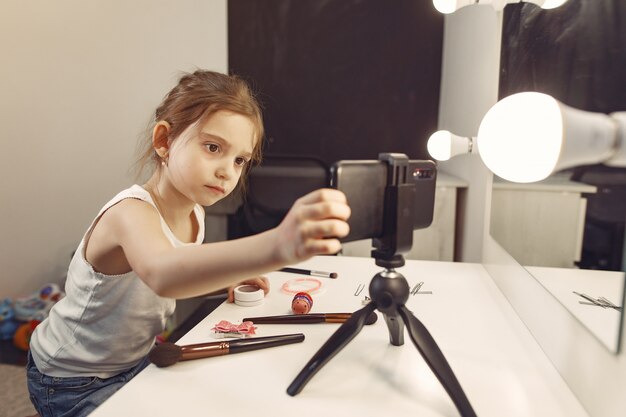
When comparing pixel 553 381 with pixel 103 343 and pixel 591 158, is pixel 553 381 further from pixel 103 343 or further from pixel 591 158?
pixel 103 343

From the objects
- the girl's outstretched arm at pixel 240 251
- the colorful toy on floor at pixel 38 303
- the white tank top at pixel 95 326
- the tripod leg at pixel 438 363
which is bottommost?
the colorful toy on floor at pixel 38 303

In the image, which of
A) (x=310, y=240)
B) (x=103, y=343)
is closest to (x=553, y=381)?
(x=310, y=240)

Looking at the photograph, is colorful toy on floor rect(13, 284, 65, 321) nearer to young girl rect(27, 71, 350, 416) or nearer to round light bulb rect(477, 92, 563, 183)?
young girl rect(27, 71, 350, 416)

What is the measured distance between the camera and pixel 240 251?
0.48 meters

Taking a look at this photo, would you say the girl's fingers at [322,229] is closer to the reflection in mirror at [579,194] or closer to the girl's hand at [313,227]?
the girl's hand at [313,227]

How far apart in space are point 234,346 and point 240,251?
0.21 meters

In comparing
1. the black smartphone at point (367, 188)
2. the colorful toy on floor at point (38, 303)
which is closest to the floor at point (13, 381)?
the colorful toy on floor at point (38, 303)

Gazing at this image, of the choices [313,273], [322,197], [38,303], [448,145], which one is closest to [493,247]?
[448,145]

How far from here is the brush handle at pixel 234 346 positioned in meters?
0.60

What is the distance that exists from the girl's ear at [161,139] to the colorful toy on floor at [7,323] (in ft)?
5.14

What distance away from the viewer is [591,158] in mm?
384

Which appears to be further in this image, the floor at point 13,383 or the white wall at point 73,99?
the white wall at point 73,99

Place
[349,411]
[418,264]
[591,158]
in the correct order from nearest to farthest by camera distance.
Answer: [591,158] → [349,411] → [418,264]

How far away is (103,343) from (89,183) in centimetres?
156
